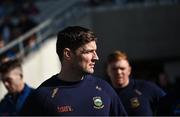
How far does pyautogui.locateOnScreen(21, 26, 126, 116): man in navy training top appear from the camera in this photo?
449 centimetres

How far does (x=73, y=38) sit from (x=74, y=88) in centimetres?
37

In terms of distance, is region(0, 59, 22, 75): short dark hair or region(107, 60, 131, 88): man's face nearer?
region(107, 60, 131, 88): man's face

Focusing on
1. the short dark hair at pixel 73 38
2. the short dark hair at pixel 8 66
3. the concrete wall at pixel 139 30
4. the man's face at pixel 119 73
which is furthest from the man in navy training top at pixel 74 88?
the concrete wall at pixel 139 30

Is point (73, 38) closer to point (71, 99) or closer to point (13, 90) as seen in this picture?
point (71, 99)

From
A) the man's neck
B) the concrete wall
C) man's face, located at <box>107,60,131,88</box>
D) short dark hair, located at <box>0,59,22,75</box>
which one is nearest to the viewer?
the man's neck

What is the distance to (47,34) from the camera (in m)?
15.7

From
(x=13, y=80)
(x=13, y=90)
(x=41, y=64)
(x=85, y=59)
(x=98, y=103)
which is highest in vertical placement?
(x=85, y=59)

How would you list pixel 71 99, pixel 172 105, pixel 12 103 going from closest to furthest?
pixel 71 99, pixel 172 105, pixel 12 103

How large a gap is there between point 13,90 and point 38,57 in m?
8.24

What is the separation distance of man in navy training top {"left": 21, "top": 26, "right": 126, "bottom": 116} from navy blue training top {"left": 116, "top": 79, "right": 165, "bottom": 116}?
1715mm

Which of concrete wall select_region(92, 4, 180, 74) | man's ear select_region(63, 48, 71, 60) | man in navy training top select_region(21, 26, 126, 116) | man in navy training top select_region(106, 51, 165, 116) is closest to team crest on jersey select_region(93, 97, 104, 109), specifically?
man in navy training top select_region(21, 26, 126, 116)

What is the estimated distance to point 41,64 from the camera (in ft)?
49.6

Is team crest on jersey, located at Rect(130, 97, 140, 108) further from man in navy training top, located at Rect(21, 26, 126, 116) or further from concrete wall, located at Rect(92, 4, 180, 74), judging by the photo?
concrete wall, located at Rect(92, 4, 180, 74)

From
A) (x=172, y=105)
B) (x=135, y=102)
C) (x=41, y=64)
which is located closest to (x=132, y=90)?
(x=135, y=102)
